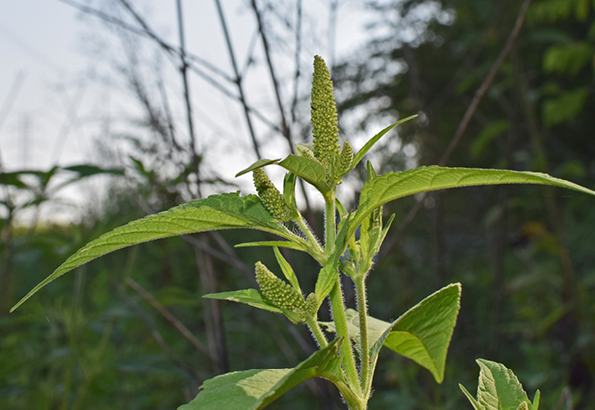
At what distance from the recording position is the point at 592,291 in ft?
11.6

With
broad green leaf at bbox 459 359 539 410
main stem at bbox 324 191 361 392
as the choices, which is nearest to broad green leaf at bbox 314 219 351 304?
main stem at bbox 324 191 361 392

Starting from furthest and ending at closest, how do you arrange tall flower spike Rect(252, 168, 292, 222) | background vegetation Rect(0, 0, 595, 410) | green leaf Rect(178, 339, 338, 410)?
1. background vegetation Rect(0, 0, 595, 410)
2. tall flower spike Rect(252, 168, 292, 222)
3. green leaf Rect(178, 339, 338, 410)

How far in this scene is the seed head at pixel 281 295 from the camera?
0.48 m

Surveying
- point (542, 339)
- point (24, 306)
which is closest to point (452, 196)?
point (542, 339)

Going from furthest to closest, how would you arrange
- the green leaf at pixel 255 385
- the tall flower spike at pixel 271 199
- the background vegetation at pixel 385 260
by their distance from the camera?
1. the background vegetation at pixel 385 260
2. the tall flower spike at pixel 271 199
3. the green leaf at pixel 255 385

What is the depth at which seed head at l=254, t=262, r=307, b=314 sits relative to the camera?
0.48 metres

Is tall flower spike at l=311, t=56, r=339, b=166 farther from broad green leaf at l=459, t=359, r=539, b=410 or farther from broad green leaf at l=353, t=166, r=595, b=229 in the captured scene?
broad green leaf at l=459, t=359, r=539, b=410

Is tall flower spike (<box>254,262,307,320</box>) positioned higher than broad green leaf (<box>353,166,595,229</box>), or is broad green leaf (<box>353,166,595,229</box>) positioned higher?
broad green leaf (<box>353,166,595,229</box>)

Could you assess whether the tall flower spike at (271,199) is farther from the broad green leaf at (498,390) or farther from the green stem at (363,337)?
the broad green leaf at (498,390)

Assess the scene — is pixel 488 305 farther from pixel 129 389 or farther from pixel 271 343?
pixel 129 389

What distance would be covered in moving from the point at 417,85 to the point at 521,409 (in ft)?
5.43

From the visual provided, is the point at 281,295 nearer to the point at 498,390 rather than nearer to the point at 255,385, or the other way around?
the point at 255,385

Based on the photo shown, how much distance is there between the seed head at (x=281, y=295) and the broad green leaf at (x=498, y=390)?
0.14 meters

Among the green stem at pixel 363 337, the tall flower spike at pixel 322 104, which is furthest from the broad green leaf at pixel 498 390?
the tall flower spike at pixel 322 104
